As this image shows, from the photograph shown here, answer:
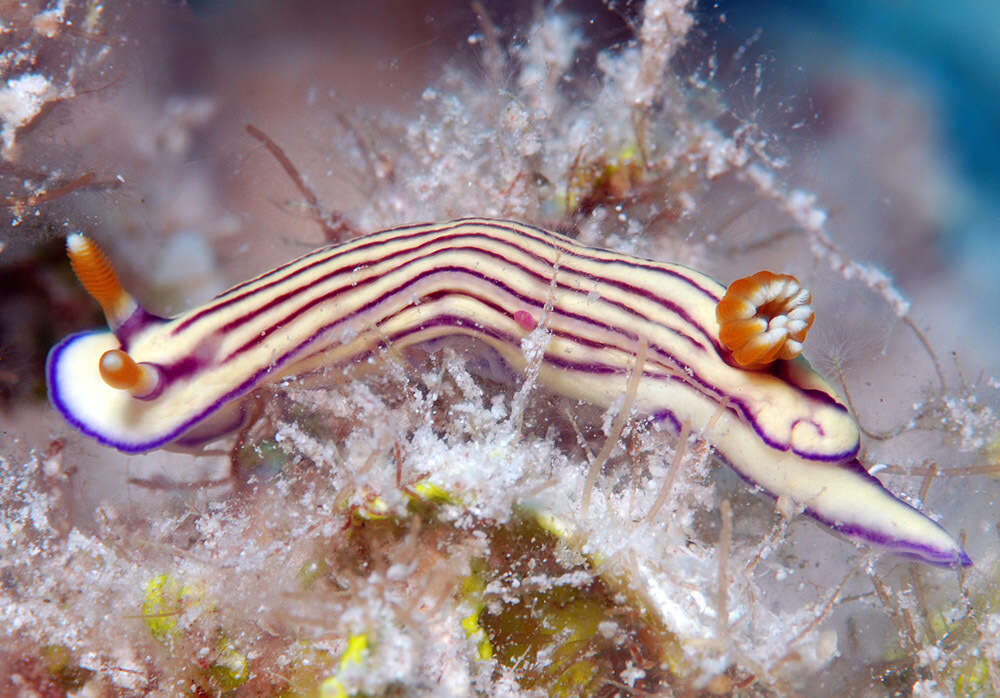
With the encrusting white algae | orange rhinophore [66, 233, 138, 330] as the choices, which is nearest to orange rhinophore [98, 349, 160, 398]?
orange rhinophore [66, 233, 138, 330]

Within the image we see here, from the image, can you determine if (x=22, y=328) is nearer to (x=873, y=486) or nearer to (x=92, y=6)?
(x=92, y=6)

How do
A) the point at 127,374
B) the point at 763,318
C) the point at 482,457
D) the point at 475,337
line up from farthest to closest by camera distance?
1. the point at 475,337
2. the point at 127,374
3. the point at 763,318
4. the point at 482,457

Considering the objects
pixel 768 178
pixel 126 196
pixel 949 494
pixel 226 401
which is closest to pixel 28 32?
pixel 126 196

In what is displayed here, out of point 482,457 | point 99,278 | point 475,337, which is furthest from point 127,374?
point 482,457

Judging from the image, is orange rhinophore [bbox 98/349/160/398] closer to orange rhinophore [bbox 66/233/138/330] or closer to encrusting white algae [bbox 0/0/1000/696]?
orange rhinophore [bbox 66/233/138/330]

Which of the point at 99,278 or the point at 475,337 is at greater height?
the point at 475,337

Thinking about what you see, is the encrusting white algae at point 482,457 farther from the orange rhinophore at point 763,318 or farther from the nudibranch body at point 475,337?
the orange rhinophore at point 763,318

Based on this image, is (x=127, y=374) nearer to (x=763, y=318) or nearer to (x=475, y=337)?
(x=475, y=337)
